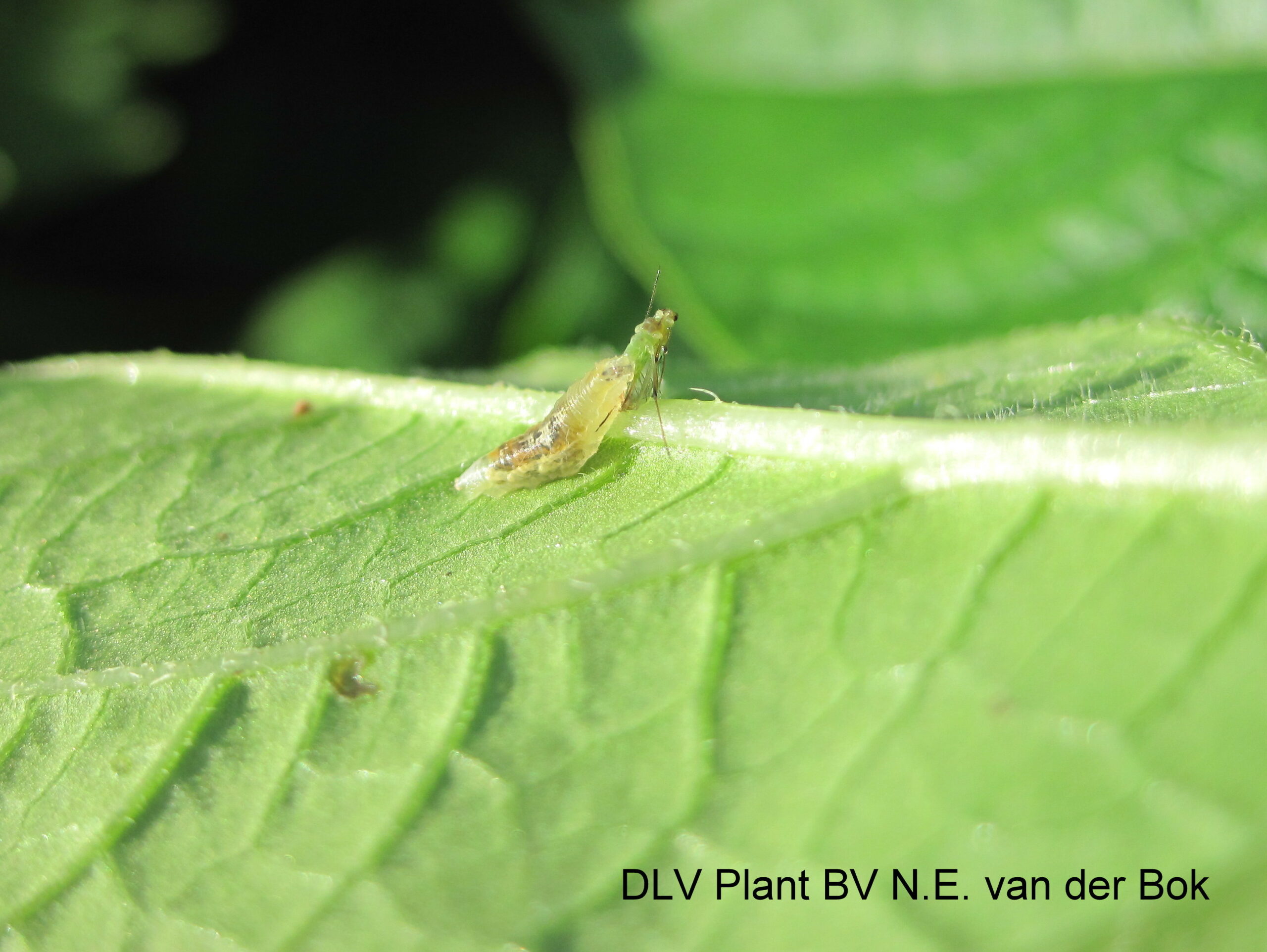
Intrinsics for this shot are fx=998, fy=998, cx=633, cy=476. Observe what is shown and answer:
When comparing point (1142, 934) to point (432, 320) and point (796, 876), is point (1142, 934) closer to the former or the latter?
point (796, 876)

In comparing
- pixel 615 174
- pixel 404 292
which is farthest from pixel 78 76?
pixel 615 174

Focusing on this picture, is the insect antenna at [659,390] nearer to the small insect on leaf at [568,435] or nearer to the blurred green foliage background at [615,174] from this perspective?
the small insect on leaf at [568,435]

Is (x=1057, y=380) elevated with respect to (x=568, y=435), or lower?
elevated

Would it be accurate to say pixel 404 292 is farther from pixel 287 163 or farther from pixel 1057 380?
pixel 1057 380

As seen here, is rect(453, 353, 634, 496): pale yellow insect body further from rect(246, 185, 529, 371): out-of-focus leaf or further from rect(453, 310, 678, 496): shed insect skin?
rect(246, 185, 529, 371): out-of-focus leaf

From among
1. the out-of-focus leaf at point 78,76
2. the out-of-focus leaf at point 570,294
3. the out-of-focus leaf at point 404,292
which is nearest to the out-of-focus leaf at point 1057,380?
the out-of-focus leaf at point 570,294
